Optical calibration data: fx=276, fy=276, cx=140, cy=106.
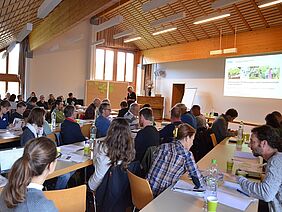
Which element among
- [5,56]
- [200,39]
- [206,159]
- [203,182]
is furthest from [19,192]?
[5,56]

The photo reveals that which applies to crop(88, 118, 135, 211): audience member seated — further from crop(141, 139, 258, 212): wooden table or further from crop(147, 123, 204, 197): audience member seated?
crop(141, 139, 258, 212): wooden table

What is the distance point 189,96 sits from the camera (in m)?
13.5

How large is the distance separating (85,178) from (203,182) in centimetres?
211

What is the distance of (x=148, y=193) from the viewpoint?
2.34 meters

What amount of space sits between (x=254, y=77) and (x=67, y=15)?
673cm

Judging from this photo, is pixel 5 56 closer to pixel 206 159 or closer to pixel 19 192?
pixel 206 159

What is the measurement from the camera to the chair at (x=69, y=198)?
194cm

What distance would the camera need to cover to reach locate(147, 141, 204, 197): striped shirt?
253 cm

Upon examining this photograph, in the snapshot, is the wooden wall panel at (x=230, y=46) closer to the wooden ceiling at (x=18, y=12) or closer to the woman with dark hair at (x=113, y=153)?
the wooden ceiling at (x=18, y=12)

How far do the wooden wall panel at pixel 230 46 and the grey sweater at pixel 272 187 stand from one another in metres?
7.43

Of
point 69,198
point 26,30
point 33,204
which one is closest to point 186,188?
point 69,198

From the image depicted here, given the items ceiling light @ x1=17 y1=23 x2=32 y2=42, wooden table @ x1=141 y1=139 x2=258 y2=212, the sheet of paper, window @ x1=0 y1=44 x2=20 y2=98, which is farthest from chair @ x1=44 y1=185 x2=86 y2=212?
window @ x1=0 y1=44 x2=20 y2=98

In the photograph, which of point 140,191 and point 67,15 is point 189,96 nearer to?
point 67,15

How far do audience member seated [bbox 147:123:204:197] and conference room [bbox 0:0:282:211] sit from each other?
82 centimetres
